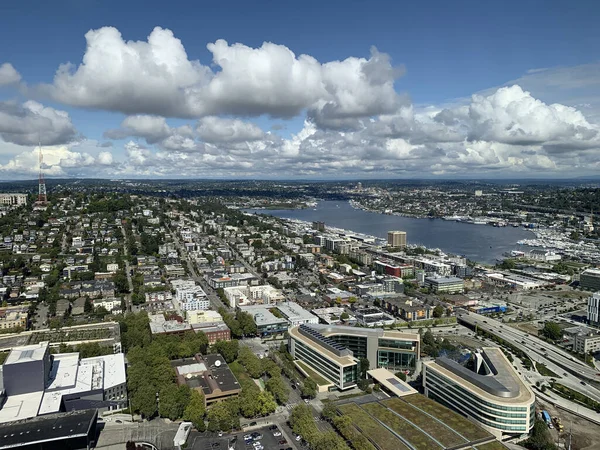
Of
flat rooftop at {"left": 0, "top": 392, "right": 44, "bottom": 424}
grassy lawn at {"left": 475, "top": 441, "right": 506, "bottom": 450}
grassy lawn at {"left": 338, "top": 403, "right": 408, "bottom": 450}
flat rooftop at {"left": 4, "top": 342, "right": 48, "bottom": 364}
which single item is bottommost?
grassy lawn at {"left": 475, "top": 441, "right": 506, "bottom": 450}

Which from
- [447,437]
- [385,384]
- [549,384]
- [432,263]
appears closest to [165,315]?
[385,384]

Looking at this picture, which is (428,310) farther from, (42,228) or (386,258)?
(42,228)

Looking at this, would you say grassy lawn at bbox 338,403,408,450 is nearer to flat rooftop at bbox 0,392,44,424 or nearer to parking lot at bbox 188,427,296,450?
parking lot at bbox 188,427,296,450

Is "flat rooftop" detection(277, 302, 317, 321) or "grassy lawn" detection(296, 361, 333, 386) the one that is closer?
"grassy lawn" detection(296, 361, 333, 386)

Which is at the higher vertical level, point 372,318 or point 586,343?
point 586,343

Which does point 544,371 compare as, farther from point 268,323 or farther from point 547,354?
point 268,323

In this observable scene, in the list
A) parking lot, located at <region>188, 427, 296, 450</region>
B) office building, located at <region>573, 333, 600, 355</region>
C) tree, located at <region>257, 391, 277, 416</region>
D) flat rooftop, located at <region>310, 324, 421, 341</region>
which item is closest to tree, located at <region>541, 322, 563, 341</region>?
office building, located at <region>573, 333, 600, 355</region>

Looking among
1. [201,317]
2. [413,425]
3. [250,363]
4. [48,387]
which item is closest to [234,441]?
[250,363]
